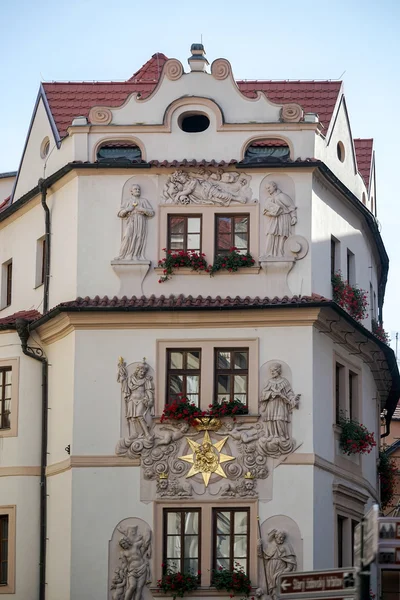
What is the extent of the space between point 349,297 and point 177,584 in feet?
30.0

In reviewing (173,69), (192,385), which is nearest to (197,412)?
(192,385)

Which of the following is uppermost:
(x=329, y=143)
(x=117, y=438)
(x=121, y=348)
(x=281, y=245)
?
(x=329, y=143)

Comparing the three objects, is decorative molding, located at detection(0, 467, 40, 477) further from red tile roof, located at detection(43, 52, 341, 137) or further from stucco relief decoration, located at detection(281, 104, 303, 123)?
stucco relief decoration, located at detection(281, 104, 303, 123)

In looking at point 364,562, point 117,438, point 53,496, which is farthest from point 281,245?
point 364,562

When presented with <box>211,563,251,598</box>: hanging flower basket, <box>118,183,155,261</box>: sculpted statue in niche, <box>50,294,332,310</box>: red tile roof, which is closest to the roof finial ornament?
<box>118,183,155,261</box>: sculpted statue in niche

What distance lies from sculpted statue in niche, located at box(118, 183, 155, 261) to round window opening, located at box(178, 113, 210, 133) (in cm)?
217

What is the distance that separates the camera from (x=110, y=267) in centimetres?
3603

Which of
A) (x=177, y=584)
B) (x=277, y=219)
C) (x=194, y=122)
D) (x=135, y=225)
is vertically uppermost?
(x=194, y=122)

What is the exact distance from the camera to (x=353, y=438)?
36531 millimetres

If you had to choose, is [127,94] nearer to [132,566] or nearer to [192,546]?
[192,546]

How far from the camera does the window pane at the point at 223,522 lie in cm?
3441

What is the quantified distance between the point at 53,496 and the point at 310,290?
8.27 m

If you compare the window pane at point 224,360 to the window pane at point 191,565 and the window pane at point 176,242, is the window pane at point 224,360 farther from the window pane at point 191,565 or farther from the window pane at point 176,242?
the window pane at point 191,565

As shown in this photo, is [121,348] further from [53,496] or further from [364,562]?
[364,562]
